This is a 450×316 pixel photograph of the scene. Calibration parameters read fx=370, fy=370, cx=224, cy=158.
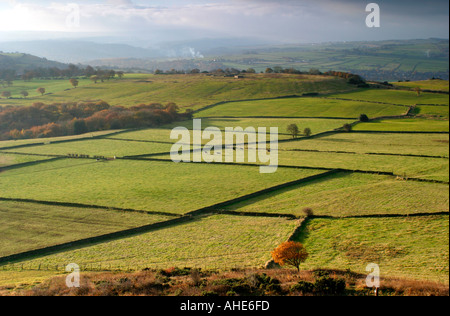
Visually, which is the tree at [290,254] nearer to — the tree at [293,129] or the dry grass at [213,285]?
the dry grass at [213,285]

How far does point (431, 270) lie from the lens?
19.2 meters

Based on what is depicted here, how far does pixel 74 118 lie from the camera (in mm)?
73312

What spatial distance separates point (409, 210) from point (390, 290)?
43.3 feet

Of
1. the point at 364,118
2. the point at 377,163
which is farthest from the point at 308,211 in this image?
the point at 364,118

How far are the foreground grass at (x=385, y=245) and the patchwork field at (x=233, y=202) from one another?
8 cm

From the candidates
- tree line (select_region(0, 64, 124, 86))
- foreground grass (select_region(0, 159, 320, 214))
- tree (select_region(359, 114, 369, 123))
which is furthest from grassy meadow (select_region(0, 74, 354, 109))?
foreground grass (select_region(0, 159, 320, 214))

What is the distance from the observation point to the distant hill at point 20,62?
151125mm

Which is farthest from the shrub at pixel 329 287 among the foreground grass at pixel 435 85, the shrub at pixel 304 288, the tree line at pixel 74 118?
the tree line at pixel 74 118

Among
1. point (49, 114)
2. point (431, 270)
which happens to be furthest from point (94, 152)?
point (431, 270)

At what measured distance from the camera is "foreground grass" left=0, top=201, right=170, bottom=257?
2484 centimetres

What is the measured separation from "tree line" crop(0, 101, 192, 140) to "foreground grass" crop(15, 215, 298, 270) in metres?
46.9

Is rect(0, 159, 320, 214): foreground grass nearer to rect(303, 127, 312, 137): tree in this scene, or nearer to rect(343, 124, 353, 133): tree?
rect(303, 127, 312, 137): tree

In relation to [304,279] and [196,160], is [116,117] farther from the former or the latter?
[304,279]

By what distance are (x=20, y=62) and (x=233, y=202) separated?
165 meters
